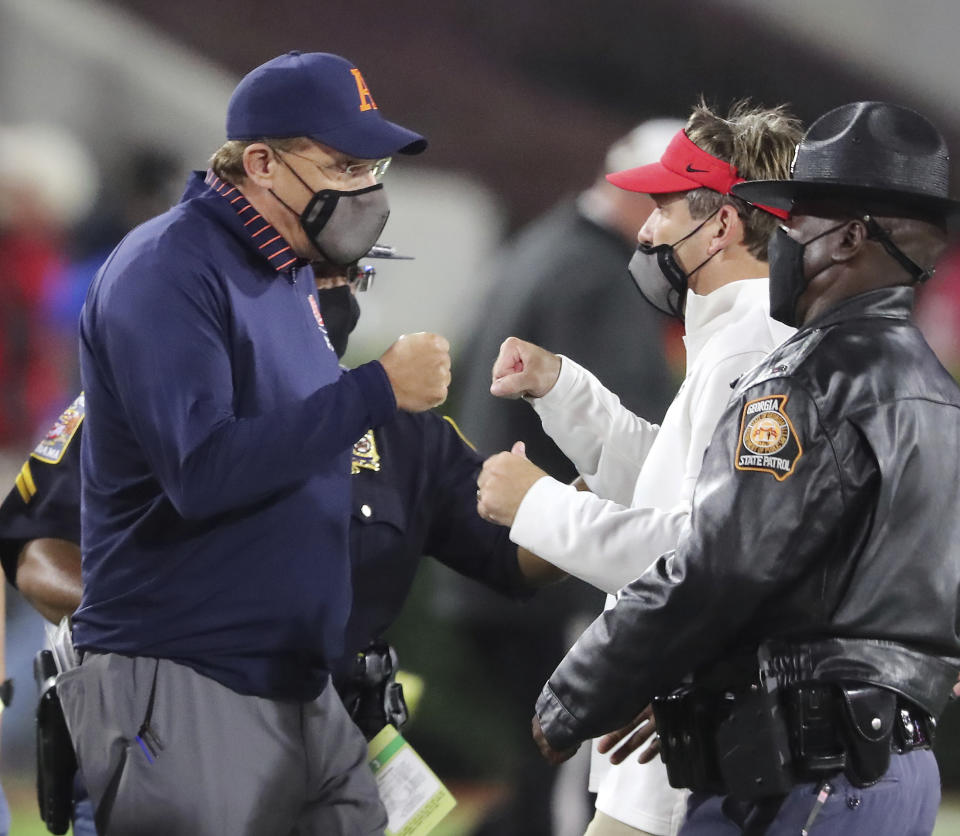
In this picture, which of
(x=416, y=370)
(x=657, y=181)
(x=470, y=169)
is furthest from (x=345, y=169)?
(x=470, y=169)

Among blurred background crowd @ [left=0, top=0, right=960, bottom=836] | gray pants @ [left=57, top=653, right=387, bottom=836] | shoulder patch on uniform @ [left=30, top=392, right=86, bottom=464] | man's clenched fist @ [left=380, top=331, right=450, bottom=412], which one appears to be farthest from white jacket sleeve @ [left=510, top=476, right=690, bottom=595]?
blurred background crowd @ [left=0, top=0, right=960, bottom=836]

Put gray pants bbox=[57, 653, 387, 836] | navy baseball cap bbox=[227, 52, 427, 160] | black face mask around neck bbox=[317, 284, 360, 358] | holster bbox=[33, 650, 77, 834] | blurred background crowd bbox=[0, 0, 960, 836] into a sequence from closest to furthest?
gray pants bbox=[57, 653, 387, 836] → navy baseball cap bbox=[227, 52, 427, 160] → holster bbox=[33, 650, 77, 834] → black face mask around neck bbox=[317, 284, 360, 358] → blurred background crowd bbox=[0, 0, 960, 836]

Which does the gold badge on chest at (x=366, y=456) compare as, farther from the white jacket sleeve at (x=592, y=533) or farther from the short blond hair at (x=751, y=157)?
the short blond hair at (x=751, y=157)

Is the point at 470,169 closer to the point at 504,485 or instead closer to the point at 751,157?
the point at 751,157

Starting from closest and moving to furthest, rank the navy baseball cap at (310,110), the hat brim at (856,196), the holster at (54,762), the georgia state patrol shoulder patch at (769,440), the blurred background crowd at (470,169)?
1. the georgia state patrol shoulder patch at (769,440)
2. the hat brim at (856,196)
3. the navy baseball cap at (310,110)
4. the holster at (54,762)
5. the blurred background crowd at (470,169)

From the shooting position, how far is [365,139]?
1995 mm

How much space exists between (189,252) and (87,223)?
1.48 metres

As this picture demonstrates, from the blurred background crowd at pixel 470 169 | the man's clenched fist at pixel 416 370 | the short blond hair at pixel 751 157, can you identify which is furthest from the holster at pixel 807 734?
the blurred background crowd at pixel 470 169

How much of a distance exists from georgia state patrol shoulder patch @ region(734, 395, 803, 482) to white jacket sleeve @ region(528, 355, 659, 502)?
0.93 meters

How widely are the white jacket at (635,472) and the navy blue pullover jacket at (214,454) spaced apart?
342 millimetres

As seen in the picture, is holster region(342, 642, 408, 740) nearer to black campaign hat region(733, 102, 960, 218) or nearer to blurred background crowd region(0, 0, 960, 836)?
blurred background crowd region(0, 0, 960, 836)

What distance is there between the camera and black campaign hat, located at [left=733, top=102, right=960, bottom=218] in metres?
1.73

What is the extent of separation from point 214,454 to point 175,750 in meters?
0.43

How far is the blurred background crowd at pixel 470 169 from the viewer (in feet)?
10.4
